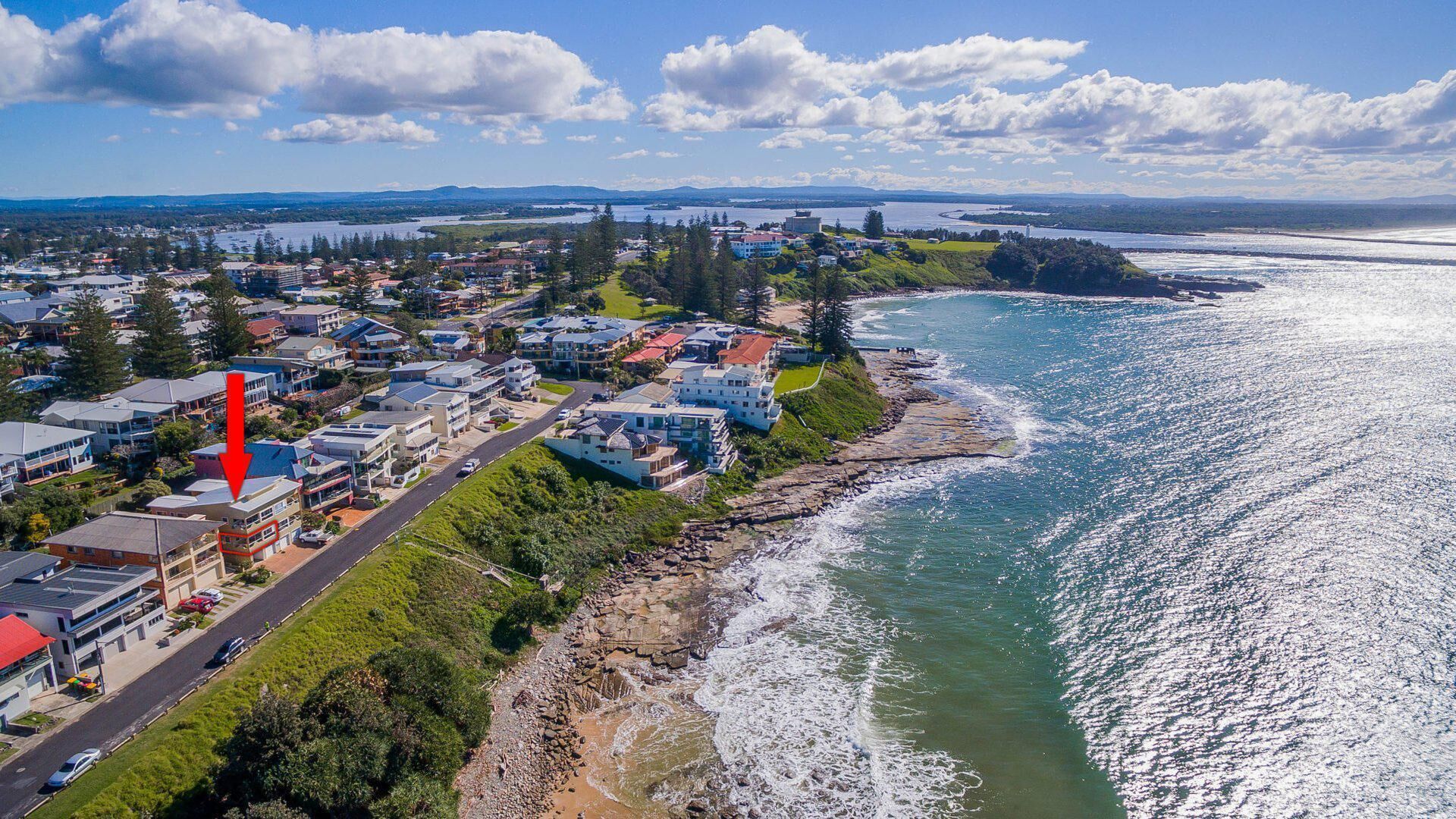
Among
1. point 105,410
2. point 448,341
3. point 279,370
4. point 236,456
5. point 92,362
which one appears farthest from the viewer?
point 448,341

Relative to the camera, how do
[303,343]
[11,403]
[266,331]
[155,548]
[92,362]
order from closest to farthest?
[155,548]
[11,403]
[92,362]
[303,343]
[266,331]

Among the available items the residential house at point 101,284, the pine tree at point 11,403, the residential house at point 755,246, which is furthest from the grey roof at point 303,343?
the residential house at point 755,246

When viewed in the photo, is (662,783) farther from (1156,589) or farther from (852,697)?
(1156,589)

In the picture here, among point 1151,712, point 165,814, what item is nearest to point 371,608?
point 165,814

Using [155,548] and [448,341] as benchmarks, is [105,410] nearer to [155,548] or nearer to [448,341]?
[155,548]

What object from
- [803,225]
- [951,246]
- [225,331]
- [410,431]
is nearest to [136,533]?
[410,431]

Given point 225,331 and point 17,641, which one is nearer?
point 17,641

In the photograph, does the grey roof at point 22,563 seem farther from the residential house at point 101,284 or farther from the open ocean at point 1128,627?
the residential house at point 101,284
